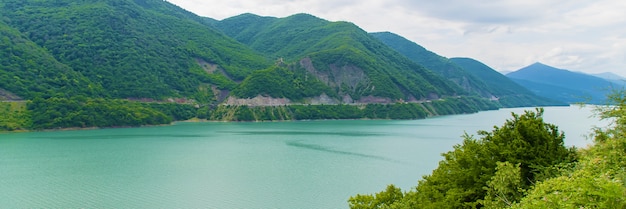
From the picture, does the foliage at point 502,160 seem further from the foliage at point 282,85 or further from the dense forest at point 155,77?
the foliage at point 282,85

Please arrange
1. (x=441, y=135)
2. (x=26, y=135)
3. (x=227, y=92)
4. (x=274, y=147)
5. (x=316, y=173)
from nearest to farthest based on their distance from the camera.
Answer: (x=316, y=173)
(x=274, y=147)
(x=26, y=135)
(x=441, y=135)
(x=227, y=92)

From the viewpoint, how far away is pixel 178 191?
122 feet

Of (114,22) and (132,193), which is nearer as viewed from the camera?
(132,193)

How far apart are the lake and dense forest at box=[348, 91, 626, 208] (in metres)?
2.27

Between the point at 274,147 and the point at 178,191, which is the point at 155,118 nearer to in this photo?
the point at 274,147

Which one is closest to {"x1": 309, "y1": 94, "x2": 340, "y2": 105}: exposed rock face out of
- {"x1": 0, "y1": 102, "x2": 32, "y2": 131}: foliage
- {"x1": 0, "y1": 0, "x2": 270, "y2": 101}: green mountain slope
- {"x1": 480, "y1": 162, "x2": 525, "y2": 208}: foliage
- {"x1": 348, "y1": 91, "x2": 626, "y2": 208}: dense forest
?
{"x1": 0, "y1": 0, "x2": 270, "y2": 101}: green mountain slope

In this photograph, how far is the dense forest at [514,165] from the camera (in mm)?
14164

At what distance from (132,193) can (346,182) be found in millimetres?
16906

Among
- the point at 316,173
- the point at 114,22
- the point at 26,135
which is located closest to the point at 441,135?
the point at 316,173

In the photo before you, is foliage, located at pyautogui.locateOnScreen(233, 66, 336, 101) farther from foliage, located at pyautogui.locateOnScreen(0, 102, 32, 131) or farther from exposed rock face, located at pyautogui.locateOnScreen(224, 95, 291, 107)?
foliage, located at pyautogui.locateOnScreen(0, 102, 32, 131)

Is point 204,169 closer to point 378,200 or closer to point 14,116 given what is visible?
point 378,200

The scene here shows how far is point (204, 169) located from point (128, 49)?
103m

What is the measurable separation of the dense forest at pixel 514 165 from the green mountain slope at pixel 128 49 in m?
111

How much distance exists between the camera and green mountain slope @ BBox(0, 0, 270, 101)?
126938 millimetres
